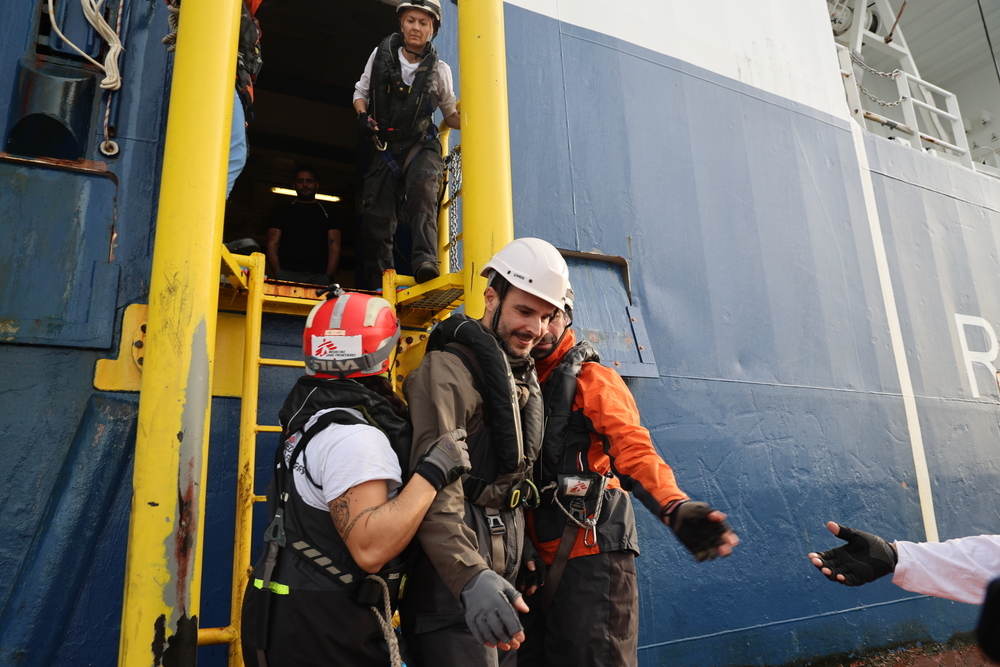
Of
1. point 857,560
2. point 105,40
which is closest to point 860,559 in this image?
point 857,560

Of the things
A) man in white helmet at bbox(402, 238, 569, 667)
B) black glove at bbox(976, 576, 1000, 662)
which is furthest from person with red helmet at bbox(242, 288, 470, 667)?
black glove at bbox(976, 576, 1000, 662)

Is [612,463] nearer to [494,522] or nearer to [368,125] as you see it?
[494,522]

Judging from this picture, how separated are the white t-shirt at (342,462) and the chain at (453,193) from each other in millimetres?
2146

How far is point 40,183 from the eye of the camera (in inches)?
114

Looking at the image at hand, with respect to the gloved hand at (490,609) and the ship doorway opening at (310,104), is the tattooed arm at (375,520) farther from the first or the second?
the ship doorway opening at (310,104)

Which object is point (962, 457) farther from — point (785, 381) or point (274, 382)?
point (274, 382)

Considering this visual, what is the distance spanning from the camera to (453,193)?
3.82m

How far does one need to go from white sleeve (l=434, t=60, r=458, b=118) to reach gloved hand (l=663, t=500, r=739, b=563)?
2792 millimetres

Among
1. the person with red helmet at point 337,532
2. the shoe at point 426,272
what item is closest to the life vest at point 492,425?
the person with red helmet at point 337,532

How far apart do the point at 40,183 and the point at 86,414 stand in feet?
3.75

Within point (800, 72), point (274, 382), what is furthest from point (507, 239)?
point (800, 72)

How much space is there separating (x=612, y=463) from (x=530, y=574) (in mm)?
513

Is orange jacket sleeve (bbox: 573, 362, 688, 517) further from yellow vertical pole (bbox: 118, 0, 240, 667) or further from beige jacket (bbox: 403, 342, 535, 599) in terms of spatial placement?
yellow vertical pole (bbox: 118, 0, 240, 667)

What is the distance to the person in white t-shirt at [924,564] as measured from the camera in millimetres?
1964
